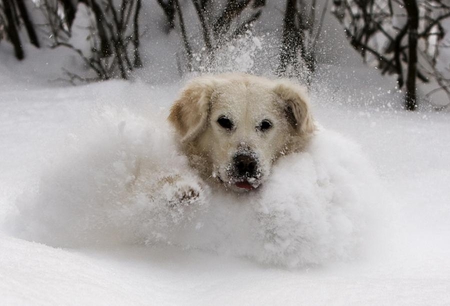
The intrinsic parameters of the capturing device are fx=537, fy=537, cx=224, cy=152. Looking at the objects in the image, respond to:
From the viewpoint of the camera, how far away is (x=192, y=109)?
3.10 metres

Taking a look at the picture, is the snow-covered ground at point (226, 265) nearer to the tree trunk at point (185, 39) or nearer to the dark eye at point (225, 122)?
the dark eye at point (225, 122)

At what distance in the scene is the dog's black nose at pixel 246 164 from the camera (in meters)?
2.81

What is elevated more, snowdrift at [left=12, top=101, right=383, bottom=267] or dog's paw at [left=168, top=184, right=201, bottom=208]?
dog's paw at [left=168, top=184, right=201, bottom=208]

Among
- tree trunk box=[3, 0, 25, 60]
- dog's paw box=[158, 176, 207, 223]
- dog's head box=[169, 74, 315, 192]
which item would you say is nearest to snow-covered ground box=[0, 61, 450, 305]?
dog's paw box=[158, 176, 207, 223]

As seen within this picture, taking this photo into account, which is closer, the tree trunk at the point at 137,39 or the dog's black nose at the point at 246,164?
the dog's black nose at the point at 246,164

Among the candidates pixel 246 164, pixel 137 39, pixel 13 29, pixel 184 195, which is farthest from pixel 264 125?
pixel 13 29

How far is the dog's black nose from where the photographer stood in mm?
2812

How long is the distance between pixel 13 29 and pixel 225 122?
735 cm

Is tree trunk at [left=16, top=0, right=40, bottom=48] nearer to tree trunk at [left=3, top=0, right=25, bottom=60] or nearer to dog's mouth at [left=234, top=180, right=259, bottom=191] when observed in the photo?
tree trunk at [left=3, top=0, right=25, bottom=60]

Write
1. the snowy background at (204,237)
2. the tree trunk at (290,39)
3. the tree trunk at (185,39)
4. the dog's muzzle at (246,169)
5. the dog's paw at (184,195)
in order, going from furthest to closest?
1. the tree trunk at (185,39)
2. the tree trunk at (290,39)
3. the dog's muzzle at (246,169)
4. the dog's paw at (184,195)
5. the snowy background at (204,237)

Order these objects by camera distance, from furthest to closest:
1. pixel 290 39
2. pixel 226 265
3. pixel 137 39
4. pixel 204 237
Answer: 1. pixel 137 39
2. pixel 290 39
3. pixel 204 237
4. pixel 226 265

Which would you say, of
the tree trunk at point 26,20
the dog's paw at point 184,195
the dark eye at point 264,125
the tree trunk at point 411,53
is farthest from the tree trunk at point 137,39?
the dog's paw at point 184,195

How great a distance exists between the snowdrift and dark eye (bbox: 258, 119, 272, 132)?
0.68ft

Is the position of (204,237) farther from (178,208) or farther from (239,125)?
(239,125)
